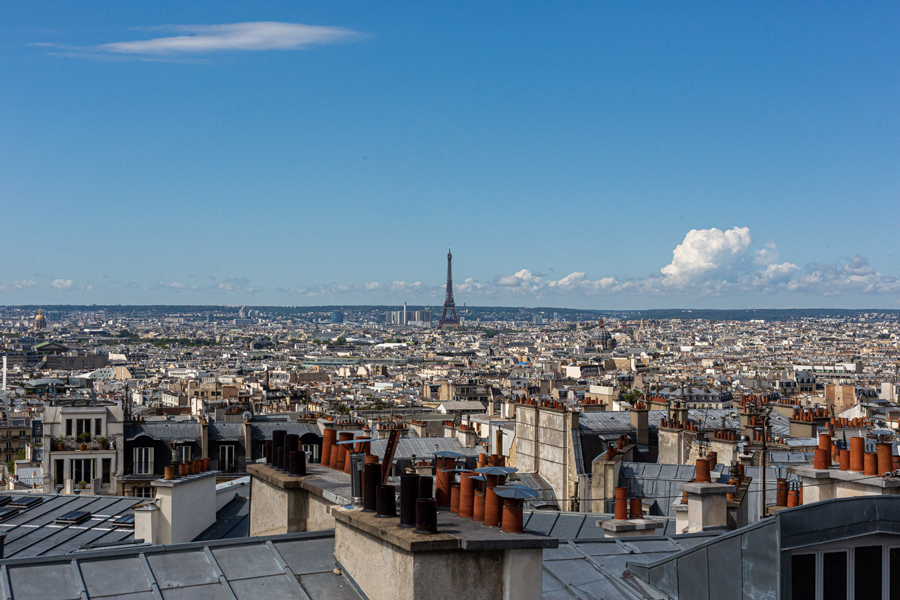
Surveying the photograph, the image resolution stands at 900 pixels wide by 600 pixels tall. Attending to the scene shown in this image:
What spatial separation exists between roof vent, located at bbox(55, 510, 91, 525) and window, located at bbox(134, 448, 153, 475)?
38.2 feet

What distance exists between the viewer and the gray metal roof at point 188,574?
5.27 m

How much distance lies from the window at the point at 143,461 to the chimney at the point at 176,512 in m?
13.7

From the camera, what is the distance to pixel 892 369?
446 feet

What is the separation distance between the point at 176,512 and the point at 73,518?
3.10 meters

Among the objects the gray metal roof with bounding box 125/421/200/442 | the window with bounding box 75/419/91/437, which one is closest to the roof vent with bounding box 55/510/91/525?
the window with bounding box 75/419/91/437

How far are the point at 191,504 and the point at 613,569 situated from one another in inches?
251

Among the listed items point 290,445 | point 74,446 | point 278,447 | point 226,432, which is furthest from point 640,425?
point 290,445

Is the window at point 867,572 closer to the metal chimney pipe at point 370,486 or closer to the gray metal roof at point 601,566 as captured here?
the gray metal roof at point 601,566

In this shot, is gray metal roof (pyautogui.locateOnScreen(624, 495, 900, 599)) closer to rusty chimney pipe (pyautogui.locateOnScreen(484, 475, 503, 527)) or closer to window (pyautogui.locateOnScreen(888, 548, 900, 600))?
window (pyautogui.locateOnScreen(888, 548, 900, 600))

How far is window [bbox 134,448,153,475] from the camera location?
25359 mm

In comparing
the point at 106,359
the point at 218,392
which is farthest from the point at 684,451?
the point at 106,359

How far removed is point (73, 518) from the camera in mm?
13680

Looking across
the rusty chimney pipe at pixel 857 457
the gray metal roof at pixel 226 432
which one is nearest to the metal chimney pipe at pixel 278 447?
the rusty chimney pipe at pixel 857 457

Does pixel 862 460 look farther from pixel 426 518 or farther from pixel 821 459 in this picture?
pixel 426 518
